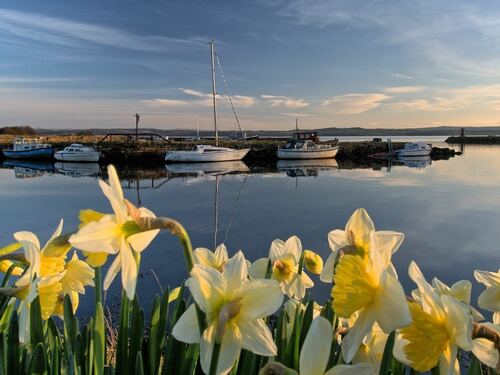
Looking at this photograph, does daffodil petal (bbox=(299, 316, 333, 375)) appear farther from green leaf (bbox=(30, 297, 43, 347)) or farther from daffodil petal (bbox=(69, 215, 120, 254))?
green leaf (bbox=(30, 297, 43, 347))

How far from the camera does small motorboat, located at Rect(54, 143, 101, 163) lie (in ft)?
125

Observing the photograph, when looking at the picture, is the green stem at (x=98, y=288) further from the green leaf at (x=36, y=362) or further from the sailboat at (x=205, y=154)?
the sailboat at (x=205, y=154)

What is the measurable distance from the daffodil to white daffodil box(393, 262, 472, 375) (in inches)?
3.4

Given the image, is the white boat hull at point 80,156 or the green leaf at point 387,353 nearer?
the green leaf at point 387,353

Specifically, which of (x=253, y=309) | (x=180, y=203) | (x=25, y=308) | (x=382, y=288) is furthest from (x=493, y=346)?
(x=180, y=203)

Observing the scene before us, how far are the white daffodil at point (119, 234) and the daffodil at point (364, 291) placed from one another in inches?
14.5

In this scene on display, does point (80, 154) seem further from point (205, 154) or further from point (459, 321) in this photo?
point (459, 321)

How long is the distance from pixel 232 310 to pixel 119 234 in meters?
0.25

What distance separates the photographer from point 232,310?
83 centimetres

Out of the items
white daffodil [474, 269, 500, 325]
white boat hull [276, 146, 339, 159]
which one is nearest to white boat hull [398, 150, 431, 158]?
white boat hull [276, 146, 339, 159]

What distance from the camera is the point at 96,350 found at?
44.5 inches

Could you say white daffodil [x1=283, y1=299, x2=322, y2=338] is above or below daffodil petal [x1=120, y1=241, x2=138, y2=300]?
below

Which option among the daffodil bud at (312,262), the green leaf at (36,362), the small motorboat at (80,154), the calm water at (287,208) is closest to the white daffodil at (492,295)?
the daffodil bud at (312,262)

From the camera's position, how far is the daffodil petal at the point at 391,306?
0.73 metres
